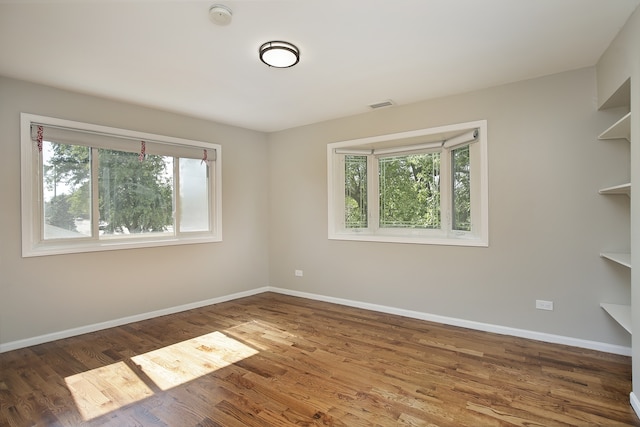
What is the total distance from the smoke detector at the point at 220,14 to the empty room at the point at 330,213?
1 cm

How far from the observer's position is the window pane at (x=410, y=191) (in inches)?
164

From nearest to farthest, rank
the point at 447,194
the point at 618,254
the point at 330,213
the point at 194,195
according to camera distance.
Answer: the point at 618,254 < the point at 447,194 < the point at 194,195 < the point at 330,213

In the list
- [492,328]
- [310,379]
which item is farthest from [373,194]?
[310,379]

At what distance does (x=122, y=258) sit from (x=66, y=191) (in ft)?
3.01

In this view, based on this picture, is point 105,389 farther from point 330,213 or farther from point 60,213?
point 330,213

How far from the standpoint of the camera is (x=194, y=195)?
460 cm

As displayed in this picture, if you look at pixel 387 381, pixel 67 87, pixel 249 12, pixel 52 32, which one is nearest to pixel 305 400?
pixel 387 381

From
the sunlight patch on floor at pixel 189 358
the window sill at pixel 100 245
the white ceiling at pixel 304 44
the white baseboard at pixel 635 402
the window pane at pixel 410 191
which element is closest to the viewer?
the white baseboard at pixel 635 402

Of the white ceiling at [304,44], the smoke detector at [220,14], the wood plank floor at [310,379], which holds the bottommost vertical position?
the wood plank floor at [310,379]

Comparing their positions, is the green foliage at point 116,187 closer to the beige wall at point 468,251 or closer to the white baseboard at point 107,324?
the beige wall at point 468,251

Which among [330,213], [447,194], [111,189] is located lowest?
[330,213]

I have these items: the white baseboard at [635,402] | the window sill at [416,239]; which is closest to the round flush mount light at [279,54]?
the window sill at [416,239]

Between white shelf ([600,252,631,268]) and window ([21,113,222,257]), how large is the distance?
174 inches

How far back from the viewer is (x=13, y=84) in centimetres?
311
